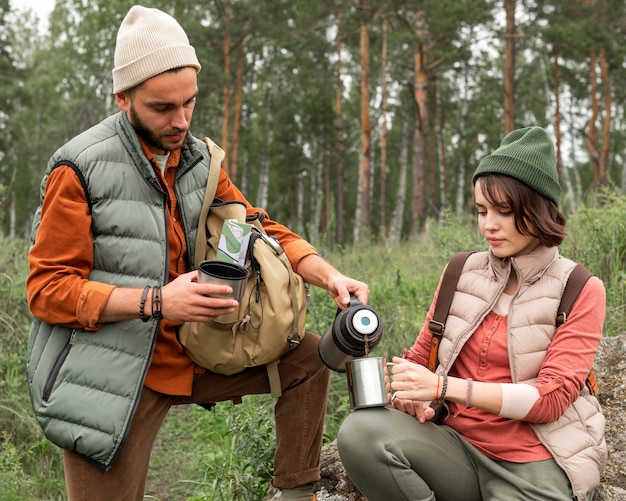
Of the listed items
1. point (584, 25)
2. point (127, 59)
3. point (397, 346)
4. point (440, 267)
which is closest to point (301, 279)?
point (127, 59)

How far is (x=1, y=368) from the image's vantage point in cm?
408

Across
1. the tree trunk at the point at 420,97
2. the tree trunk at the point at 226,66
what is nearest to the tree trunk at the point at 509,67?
the tree trunk at the point at 420,97

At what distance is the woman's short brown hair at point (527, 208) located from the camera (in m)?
2.09

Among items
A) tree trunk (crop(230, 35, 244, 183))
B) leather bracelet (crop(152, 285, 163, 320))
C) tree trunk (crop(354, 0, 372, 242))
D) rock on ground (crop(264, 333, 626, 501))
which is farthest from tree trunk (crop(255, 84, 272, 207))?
Result: leather bracelet (crop(152, 285, 163, 320))

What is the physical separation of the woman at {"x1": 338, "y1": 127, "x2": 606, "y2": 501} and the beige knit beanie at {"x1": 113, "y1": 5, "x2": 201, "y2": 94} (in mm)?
1163

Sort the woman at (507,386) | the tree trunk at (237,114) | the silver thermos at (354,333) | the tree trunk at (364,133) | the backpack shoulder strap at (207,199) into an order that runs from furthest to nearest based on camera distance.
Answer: the tree trunk at (237,114) → the tree trunk at (364,133) → the backpack shoulder strap at (207,199) → the silver thermos at (354,333) → the woman at (507,386)

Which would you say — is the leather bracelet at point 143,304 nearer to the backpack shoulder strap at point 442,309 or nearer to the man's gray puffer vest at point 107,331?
the man's gray puffer vest at point 107,331

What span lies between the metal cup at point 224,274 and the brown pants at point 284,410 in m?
0.49

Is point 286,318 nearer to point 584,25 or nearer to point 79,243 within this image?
point 79,243

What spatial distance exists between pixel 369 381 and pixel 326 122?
2401 cm

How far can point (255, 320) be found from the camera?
2410 mm

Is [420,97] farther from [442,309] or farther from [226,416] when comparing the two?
[442,309]

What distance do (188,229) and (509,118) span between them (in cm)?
1458

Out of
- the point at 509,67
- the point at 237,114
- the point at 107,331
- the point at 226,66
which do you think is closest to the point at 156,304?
the point at 107,331
